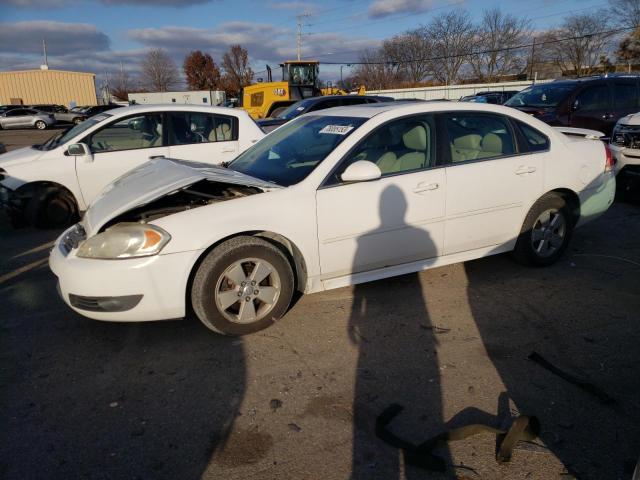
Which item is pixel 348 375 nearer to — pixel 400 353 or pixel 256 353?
pixel 400 353

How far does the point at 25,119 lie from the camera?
111ft

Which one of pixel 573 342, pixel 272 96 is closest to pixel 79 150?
pixel 573 342

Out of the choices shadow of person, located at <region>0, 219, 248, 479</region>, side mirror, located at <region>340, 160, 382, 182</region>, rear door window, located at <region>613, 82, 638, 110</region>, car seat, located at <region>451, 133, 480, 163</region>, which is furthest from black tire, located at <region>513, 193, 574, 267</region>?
rear door window, located at <region>613, 82, 638, 110</region>

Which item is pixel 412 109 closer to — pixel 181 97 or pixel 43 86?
pixel 181 97

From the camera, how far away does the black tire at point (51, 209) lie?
6426 millimetres

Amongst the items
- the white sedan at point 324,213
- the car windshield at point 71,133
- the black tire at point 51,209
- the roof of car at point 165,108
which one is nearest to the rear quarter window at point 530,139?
the white sedan at point 324,213

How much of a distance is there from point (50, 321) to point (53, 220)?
10.6 feet

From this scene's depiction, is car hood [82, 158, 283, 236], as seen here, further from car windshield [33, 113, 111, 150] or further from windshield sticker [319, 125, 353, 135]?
car windshield [33, 113, 111, 150]

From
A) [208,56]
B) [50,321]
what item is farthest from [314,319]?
[208,56]

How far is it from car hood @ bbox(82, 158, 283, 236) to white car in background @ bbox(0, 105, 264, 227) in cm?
273

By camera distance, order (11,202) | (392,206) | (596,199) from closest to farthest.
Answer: (392,206) → (596,199) → (11,202)

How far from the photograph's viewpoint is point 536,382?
2914 mm

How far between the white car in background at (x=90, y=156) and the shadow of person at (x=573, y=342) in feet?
14.3

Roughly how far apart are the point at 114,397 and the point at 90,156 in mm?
4469
